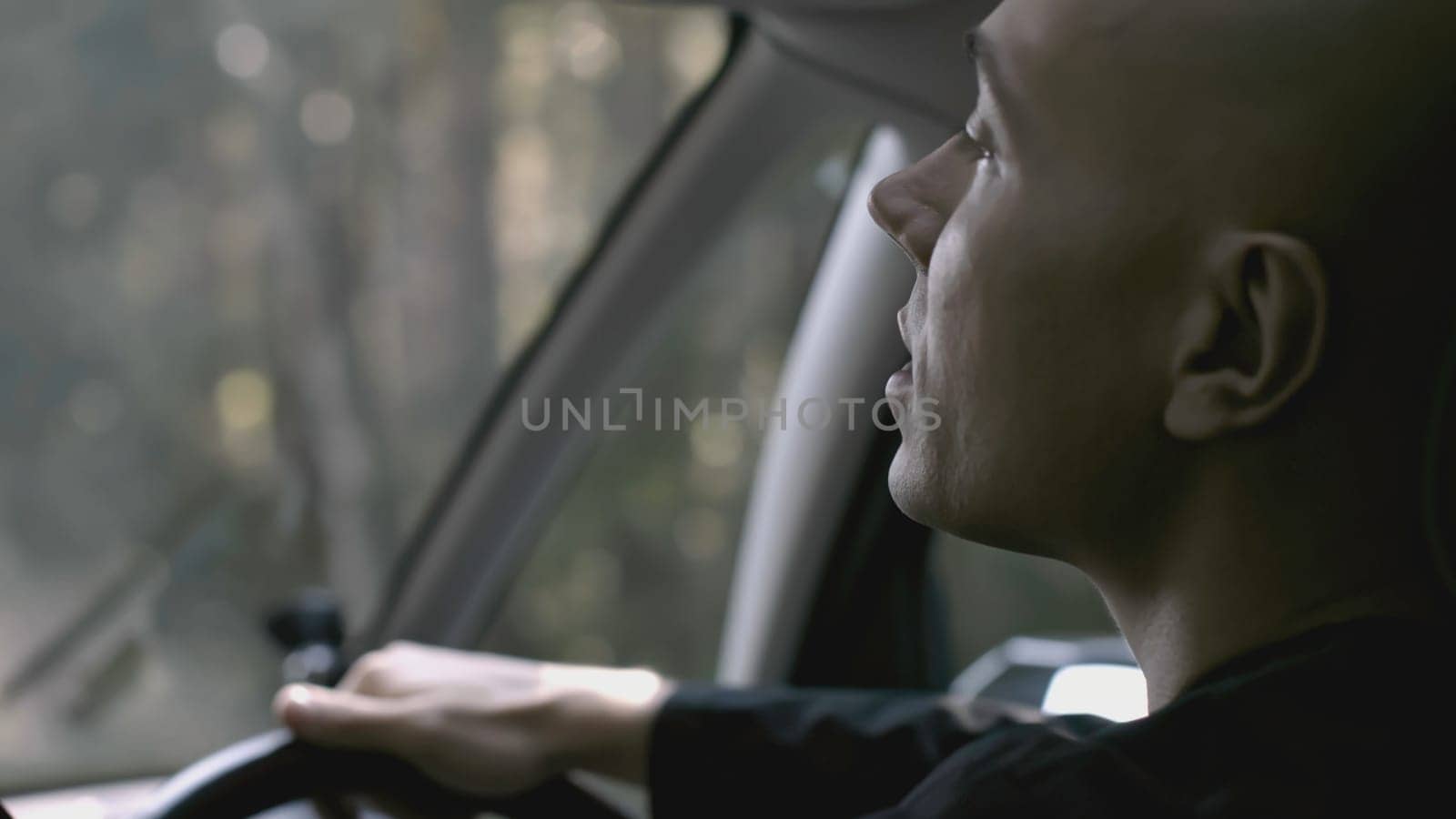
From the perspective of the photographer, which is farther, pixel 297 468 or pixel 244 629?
pixel 297 468

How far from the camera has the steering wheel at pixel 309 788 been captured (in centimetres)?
111

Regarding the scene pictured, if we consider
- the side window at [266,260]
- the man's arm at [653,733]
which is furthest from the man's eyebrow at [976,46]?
the side window at [266,260]

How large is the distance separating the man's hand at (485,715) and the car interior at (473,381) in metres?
0.02

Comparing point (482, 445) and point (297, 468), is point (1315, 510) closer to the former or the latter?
point (482, 445)

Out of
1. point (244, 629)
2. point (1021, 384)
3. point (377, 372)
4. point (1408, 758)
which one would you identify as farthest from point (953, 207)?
point (377, 372)

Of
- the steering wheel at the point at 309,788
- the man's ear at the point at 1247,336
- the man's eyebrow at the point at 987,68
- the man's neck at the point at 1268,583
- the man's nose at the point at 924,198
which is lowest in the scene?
the steering wheel at the point at 309,788

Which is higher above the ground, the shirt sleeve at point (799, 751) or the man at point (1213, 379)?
the man at point (1213, 379)

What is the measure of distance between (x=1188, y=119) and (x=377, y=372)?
3308mm

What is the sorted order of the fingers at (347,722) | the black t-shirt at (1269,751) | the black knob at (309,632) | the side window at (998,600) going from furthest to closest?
the side window at (998,600), the black knob at (309,632), the fingers at (347,722), the black t-shirt at (1269,751)

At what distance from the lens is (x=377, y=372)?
388 centimetres

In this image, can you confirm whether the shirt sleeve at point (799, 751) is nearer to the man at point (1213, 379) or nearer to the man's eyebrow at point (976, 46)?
the man at point (1213, 379)

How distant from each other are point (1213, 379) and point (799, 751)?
63cm

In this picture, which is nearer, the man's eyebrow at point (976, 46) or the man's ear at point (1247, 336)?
the man's ear at point (1247, 336)

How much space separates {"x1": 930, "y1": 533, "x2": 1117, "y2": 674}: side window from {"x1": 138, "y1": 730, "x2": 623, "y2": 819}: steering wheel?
0.87 m
